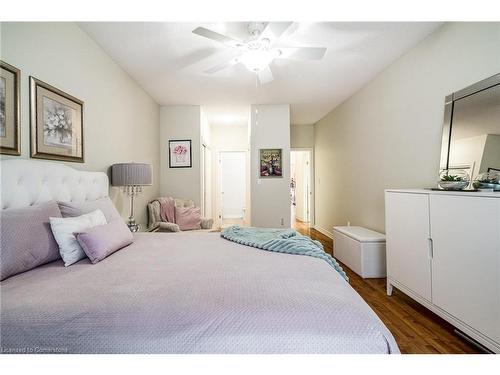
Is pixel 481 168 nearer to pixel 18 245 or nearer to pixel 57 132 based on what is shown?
pixel 18 245

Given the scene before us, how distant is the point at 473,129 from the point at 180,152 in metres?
3.78

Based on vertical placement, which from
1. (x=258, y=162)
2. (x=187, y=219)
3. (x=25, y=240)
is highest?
(x=258, y=162)

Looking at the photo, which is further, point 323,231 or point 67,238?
point 323,231

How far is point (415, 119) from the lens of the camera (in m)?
2.35

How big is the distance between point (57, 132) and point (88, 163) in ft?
1.40

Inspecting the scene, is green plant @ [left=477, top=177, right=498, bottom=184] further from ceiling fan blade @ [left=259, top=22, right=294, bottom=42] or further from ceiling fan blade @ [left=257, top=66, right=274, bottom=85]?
ceiling fan blade @ [left=257, top=66, right=274, bottom=85]

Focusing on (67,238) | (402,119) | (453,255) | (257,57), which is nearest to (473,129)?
(402,119)

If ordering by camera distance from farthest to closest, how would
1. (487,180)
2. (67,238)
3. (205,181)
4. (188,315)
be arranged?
(205,181)
(487,180)
(67,238)
(188,315)

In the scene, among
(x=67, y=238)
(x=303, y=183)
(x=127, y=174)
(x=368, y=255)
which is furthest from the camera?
(x=303, y=183)

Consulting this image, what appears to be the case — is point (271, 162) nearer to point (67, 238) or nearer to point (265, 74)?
point (265, 74)

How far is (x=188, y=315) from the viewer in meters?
0.80

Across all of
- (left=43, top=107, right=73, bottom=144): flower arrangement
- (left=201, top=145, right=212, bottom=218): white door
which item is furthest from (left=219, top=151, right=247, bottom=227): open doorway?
(left=43, top=107, right=73, bottom=144): flower arrangement

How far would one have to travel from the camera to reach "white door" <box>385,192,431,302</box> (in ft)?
5.78
